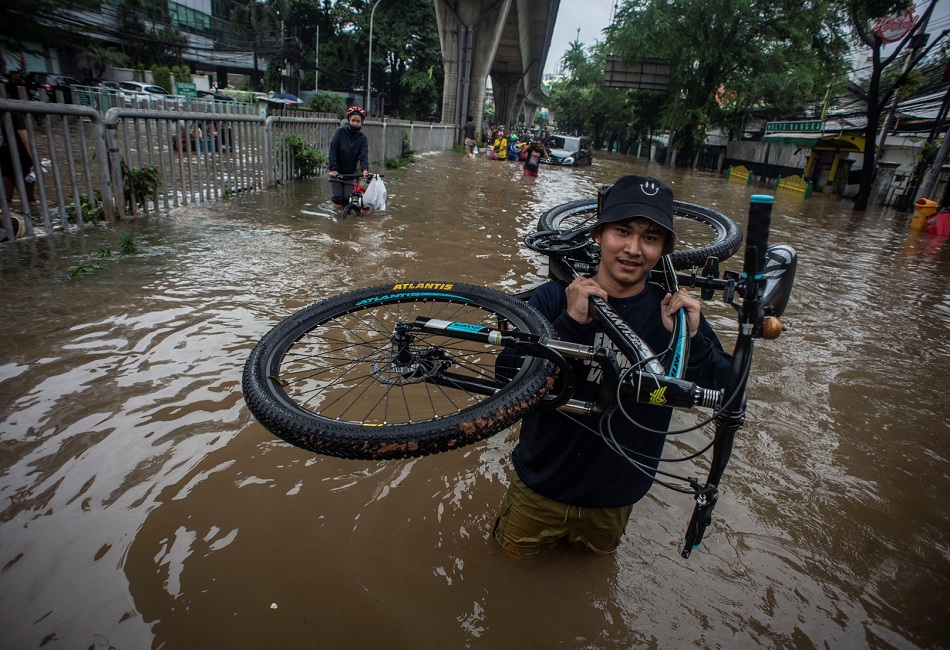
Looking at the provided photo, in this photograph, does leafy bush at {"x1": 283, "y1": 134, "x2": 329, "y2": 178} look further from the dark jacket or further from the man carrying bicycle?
the man carrying bicycle

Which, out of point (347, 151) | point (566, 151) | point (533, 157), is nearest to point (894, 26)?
point (533, 157)

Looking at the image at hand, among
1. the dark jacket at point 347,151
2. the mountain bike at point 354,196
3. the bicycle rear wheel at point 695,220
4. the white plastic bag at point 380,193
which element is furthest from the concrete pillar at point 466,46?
the bicycle rear wheel at point 695,220

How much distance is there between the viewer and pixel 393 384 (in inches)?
93.1

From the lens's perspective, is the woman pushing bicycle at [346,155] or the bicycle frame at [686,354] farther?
the woman pushing bicycle at [346,155]

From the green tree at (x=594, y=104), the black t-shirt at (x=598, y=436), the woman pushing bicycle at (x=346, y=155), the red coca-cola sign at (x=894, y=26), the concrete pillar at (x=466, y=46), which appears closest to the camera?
the black t-shirt at (x=598, y=436)

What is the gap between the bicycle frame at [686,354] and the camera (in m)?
1.56

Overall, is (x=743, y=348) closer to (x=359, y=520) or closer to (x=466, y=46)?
(x=359, y=520)

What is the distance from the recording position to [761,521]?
9.19 feet

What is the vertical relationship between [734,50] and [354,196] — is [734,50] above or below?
above

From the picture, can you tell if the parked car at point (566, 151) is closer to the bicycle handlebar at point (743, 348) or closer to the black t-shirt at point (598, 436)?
the black t-shirt at point (598, 436)

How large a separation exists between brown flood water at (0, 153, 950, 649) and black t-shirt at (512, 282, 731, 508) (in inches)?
21.2

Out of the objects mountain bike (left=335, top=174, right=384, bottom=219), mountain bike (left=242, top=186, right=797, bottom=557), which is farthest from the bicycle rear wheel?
mountain bike (left=335, top=174, right=384, bottom=219)

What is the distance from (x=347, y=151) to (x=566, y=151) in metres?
20.3

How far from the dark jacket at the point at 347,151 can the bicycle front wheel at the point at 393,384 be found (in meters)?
5.67
